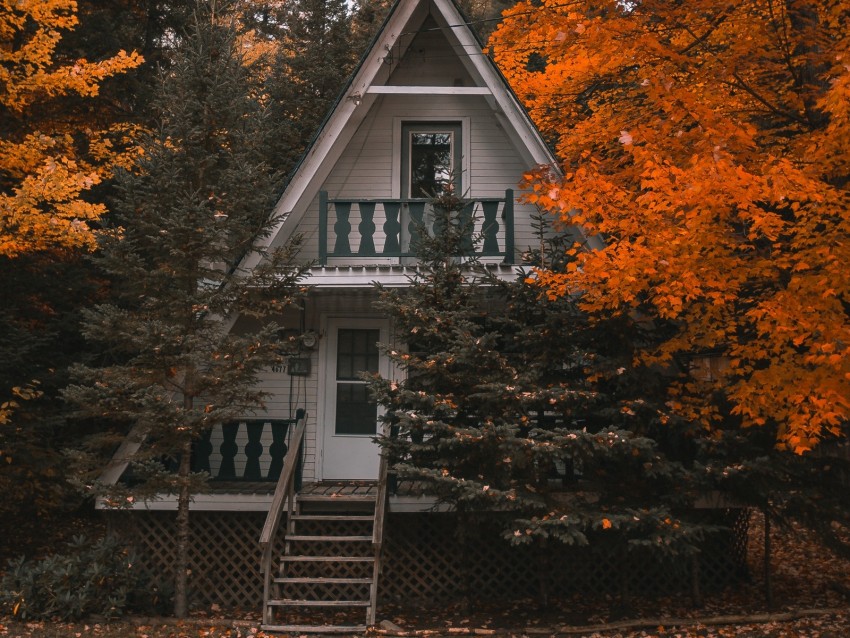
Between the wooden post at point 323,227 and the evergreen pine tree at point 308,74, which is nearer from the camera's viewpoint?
the wooden post at point 323,227

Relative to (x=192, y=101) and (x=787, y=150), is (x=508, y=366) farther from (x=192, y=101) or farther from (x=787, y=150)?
(x=192, y=101)

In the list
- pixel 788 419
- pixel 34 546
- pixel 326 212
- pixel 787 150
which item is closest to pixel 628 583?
pixel 788 419

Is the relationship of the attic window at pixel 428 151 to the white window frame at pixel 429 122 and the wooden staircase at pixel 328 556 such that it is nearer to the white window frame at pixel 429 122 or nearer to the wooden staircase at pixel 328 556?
the white window frame at pixel 429 122

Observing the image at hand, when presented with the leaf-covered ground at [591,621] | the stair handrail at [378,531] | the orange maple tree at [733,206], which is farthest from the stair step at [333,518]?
the orange maple tree at [733,206]

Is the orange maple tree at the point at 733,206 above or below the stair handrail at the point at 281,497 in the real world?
above

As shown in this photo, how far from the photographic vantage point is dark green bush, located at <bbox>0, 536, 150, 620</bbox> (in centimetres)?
903

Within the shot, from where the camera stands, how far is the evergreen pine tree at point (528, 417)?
831cm

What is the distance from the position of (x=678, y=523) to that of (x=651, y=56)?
205 inches

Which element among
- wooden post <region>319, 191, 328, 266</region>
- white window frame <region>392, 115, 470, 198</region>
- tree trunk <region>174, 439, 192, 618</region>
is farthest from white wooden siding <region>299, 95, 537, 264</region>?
tree trunk <region>174, 439, 192, 618</region>

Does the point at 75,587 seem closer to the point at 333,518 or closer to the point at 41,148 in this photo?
the point at 333,518

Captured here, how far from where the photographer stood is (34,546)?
12727 millimetres

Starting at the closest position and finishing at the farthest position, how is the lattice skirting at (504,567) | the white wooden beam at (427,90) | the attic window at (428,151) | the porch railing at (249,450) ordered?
the lattice skirting at (504,567)
the porch railing at (249,450)
the white wooden beam at (427,90)
the attic window at (428,151)

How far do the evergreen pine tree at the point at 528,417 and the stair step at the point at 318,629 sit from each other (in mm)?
1730

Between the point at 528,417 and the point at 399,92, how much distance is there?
5001mm
